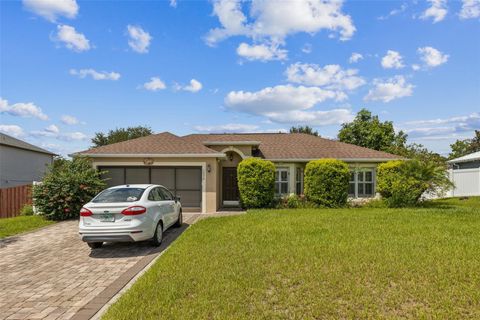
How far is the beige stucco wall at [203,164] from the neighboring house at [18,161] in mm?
9068

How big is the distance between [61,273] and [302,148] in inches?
604

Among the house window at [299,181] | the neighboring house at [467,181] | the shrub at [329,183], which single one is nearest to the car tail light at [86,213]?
the shrub at [329,183]

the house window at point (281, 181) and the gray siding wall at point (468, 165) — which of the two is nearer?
the house window at point (281, 181)

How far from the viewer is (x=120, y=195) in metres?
8.36

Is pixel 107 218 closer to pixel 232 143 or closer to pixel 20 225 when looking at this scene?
pixel 20 225

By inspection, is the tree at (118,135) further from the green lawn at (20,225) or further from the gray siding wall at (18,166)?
the green lawn at (20,225)

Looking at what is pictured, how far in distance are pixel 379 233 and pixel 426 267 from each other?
9.71 ft

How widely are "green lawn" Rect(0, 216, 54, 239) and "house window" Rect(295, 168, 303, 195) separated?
12487 mm

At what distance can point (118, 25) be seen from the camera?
1141 centimetres

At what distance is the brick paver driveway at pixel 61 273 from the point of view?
4.64m

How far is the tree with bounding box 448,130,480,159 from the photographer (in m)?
44.9

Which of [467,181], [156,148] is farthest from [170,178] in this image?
[467,181]

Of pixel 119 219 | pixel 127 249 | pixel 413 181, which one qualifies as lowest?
pixel 127 249

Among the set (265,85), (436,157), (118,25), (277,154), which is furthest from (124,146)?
(436,157)
